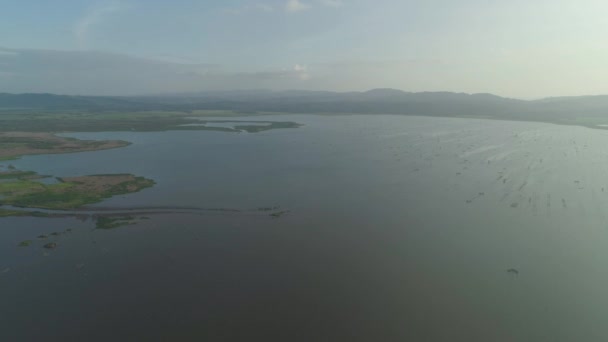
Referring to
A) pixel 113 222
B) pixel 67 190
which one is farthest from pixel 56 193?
pixel 113 222

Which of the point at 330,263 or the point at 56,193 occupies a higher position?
the point at 56,193

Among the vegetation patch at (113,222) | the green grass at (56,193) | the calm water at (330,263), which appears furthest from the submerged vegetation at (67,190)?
the vegetation patch at (113,222)

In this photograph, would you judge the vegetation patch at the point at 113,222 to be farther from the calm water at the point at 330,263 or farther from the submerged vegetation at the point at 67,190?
the submerged vegetation at the point at 67,190

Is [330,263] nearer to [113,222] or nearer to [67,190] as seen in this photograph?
[113,222]

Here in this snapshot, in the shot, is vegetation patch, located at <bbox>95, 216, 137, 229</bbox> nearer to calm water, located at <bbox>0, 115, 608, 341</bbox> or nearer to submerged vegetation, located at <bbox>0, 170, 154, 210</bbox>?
calm water, located at <bbox>0, 115, 608, 341</bbox>

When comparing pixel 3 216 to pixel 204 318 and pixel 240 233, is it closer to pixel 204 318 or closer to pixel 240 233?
pixel 240 233

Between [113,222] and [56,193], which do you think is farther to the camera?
[56,193]

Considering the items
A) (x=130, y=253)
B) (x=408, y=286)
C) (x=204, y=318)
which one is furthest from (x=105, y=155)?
(x=408, y=286)

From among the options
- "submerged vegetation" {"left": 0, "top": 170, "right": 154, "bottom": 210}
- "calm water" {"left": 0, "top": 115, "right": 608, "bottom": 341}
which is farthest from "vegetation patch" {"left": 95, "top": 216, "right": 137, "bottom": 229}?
"submerged vegetation" {"left": 0, "top": 170, "right": 154, "bottom": 210}
